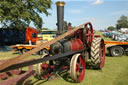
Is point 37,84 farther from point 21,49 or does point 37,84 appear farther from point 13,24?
point 13,24

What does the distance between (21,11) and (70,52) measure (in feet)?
30.9

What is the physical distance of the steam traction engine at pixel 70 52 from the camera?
4.03 metres

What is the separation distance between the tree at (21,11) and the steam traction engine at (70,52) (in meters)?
→ 7.14

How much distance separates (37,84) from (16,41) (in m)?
13.4

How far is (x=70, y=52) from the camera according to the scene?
3.81m

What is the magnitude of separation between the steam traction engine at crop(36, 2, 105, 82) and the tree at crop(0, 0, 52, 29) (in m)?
7.14

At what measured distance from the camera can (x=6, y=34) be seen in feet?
52.9

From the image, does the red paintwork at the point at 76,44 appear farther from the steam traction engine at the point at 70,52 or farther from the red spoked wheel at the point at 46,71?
the red spoked wheel at the point at 46,71

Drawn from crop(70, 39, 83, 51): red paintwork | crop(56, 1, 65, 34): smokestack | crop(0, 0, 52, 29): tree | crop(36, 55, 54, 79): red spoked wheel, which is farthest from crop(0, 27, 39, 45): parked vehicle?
crop(70, 39, 83, 51): red paintwork

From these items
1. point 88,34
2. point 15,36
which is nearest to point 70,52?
point 88,34

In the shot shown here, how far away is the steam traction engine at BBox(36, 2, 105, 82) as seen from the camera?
4.03 metres

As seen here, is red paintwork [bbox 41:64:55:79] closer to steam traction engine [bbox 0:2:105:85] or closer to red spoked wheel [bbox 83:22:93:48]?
steam traction engine [bbox 0:2:105:85]

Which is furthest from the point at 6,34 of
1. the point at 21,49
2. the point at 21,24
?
the point at 21,49

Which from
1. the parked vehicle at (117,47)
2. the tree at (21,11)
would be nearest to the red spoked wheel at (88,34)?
the parked vehicle at (117,47)
